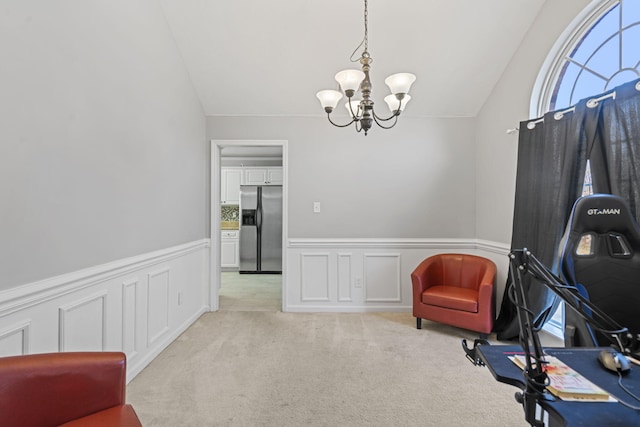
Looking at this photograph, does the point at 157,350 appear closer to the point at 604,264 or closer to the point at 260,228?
the point at 604,264

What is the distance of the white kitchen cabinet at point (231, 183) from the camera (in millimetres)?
6035

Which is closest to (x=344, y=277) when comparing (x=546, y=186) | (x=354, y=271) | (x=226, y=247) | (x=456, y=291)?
(x=354, y=271)

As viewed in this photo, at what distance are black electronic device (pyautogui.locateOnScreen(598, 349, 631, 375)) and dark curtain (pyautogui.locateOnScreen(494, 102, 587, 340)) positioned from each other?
1111 mm

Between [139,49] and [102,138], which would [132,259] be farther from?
[139,49]

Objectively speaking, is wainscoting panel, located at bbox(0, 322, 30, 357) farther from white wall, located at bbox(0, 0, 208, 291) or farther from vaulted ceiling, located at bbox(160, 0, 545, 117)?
vaulted ceiling, located at bbox(160, 0, 545, 117)

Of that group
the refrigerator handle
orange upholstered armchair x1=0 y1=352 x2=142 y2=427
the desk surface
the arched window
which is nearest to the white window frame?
the arched window

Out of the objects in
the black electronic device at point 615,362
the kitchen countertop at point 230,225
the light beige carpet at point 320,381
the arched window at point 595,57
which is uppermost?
the arched window at point 595,57

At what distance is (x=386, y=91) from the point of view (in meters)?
3.32

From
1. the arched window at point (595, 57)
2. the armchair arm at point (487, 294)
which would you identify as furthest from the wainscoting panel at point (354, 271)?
the arched window at point (595, 57)

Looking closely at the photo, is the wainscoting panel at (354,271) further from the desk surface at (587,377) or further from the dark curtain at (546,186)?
the desk surface at (587,377)

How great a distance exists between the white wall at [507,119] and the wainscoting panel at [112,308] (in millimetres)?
3224

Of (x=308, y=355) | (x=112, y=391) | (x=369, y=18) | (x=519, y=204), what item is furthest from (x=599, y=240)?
(x=369, y=18)

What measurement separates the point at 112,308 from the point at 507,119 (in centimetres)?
372

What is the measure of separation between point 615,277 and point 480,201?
2145 millimetres
